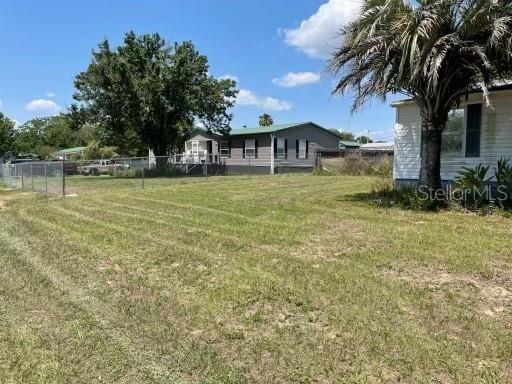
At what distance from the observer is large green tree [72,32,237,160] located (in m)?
24.5

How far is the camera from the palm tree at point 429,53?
785 centimetres

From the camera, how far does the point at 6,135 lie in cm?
5359

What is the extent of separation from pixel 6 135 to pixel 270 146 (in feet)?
138

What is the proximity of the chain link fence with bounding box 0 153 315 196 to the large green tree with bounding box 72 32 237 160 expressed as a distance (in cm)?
227

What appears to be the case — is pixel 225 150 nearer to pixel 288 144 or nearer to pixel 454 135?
pixel 288 144

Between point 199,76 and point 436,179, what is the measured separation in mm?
20493

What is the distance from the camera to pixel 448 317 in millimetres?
3525

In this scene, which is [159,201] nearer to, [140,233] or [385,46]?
[140,233]

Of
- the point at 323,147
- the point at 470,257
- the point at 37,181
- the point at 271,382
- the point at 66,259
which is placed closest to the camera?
the point at 271,382

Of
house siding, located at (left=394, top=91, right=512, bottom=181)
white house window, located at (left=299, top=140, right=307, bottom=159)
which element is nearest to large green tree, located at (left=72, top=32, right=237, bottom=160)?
white house window, located at (left=299, top=140, right=307, bottom=159)

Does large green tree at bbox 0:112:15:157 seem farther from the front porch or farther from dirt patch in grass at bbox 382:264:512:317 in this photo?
dirt patch in grass at bbox 382:264:512:317

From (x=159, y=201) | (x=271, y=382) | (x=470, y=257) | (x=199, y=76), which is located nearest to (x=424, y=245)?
(x=470, y=257)

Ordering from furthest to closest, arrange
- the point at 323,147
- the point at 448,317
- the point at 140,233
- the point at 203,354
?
the point at 323,147 → the point at 140,233 → the point at 448,317 → the point at 203,354

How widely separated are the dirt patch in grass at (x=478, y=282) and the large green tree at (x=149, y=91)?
71.7 feet
